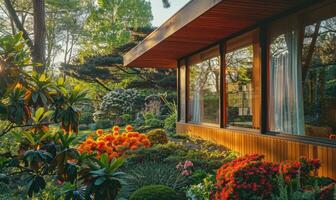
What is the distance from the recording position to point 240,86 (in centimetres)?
677

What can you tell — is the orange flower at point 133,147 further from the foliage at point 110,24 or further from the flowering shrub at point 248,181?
the foliage at point 110,24

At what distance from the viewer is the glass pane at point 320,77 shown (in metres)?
4.44

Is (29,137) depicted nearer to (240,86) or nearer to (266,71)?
(266,71)

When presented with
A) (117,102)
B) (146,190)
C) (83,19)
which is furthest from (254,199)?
(83,19)

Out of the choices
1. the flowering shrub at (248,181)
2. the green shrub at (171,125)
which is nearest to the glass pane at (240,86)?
the flowering shrub at (248,181)

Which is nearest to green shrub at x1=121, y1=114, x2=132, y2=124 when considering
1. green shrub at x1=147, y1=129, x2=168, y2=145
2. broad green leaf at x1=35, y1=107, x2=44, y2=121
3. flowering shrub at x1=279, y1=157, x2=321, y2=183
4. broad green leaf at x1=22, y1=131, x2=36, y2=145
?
green shrub at x1=147, y1=129, x2=168, y2=145

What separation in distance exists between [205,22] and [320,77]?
84.1 inches

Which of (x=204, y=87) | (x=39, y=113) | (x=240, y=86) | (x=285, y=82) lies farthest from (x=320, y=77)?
(x=204, y=87)

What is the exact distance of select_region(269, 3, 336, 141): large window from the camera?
4492 millimetres

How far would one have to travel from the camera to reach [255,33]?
632cm

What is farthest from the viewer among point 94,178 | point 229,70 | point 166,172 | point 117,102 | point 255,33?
point 117,102

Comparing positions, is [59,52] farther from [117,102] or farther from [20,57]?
[20,57]

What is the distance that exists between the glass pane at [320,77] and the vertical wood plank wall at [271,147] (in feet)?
0.85

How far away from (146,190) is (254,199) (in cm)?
146
